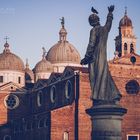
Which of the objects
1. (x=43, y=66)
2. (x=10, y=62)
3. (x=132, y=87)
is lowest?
(x=132, y=87)

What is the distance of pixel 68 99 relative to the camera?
49875 millimetres

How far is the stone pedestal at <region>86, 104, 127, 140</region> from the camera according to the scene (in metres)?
11.4

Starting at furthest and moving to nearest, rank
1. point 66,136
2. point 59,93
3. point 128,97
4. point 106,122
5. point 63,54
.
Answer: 1. point 63,54
2. point 59,93
3. point 128,97
4. point 66,136
5. point 106,122

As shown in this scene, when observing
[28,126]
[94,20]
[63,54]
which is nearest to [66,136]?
[28,126]

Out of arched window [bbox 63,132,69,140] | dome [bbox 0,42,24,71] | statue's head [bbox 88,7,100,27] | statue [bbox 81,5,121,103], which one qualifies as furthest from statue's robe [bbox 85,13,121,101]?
dome [bbox 0,42,24,71]

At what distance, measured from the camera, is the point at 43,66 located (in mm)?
70375

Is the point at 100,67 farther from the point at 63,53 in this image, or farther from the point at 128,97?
the point at 63,53

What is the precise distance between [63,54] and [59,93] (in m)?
17.6

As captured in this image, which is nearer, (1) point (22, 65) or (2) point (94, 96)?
(2) point (94, 96)

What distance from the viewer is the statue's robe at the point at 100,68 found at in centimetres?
1180

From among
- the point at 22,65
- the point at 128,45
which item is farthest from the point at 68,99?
the point at 128,45

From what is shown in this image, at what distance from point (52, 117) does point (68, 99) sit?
429 cm

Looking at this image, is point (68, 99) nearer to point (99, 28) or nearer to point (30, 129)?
point (30, 129)

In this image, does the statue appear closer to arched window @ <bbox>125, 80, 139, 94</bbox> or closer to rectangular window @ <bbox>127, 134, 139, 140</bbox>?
rectangular window @ <bbox>127, 134, 139, 140</bbox>
